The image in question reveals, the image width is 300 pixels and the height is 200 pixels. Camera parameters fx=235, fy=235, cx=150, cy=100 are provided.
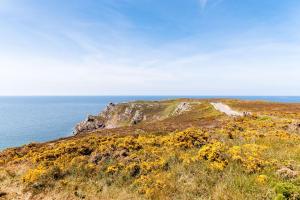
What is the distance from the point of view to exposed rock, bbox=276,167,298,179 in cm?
1013

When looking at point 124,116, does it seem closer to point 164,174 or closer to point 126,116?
point 126,116

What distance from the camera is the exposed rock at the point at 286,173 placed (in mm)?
10133

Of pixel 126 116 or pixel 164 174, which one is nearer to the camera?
pixel 164 174

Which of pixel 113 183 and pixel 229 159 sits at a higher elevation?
pixel 229 159

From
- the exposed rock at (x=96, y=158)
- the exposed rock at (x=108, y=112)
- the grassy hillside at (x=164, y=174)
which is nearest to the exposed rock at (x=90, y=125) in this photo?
the exposed rock at (x=108, y=112)

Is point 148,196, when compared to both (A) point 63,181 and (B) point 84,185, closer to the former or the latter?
(B) point 84,185

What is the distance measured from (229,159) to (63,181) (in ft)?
30.1

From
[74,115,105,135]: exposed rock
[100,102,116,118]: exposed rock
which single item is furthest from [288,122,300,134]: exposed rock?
[100,102,116,118]: exposed rock

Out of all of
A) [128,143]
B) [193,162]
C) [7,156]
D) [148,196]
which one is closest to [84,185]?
[148,196]

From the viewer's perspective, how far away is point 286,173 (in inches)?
407

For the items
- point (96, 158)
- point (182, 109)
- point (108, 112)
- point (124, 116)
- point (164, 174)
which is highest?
point (164, 174)

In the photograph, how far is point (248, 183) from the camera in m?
9.77

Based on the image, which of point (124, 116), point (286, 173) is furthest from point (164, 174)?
point (124, 116)

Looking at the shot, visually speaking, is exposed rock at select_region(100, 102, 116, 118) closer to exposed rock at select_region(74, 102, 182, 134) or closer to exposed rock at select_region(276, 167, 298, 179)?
exposed rock at select_region(74, 102, 182, 134)
